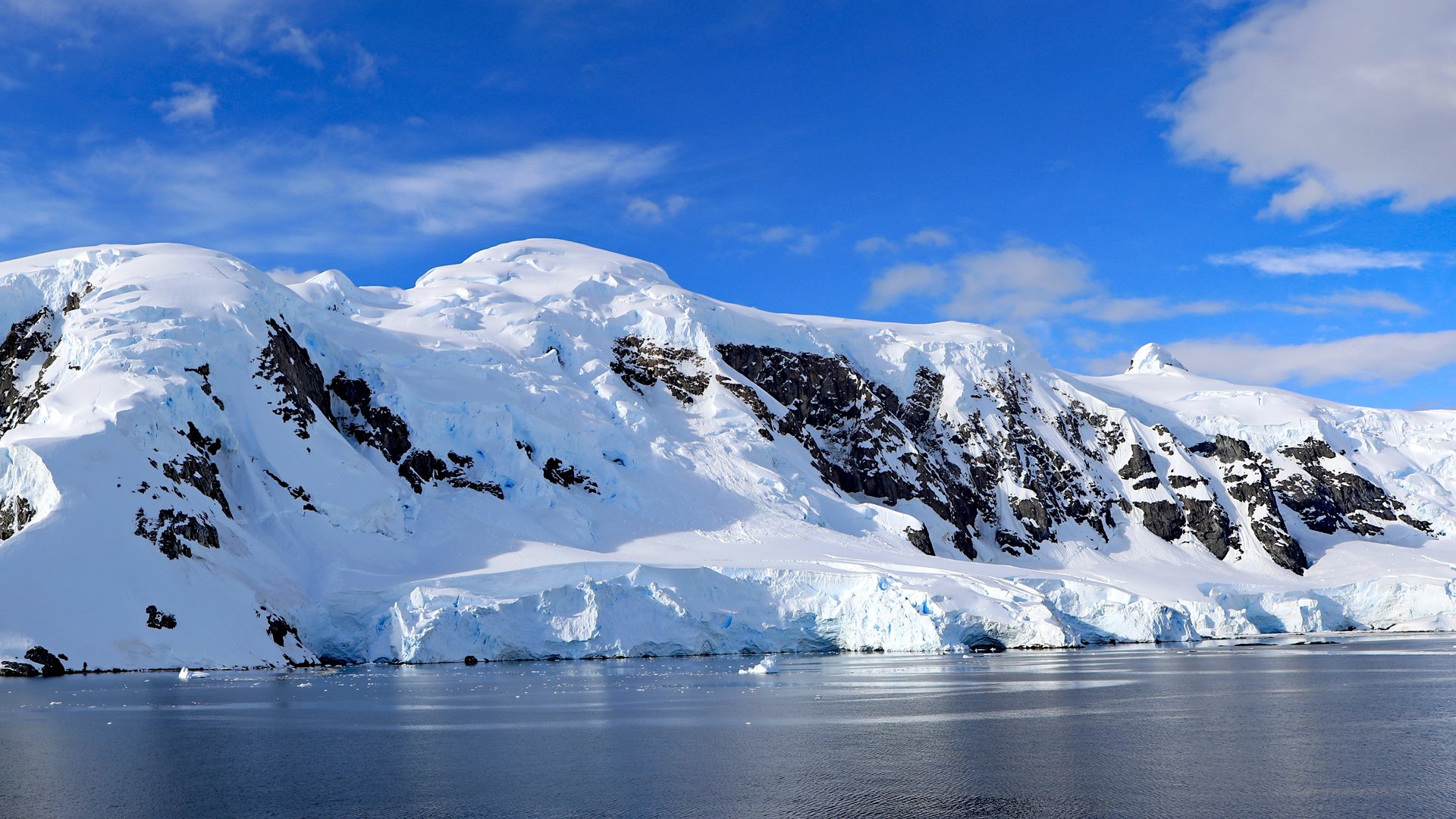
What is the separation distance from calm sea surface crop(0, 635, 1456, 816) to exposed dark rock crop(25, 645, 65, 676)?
2.49 meters

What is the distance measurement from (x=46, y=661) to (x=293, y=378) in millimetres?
27289

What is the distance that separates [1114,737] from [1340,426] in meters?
106

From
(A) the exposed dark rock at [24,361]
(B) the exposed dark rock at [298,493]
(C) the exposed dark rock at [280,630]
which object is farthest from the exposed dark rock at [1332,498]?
(A) the exposed dark rock at [24,361]

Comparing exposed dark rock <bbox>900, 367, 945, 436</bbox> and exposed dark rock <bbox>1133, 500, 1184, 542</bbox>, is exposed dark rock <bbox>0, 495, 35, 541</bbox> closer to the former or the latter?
exposed dark rock <bbox>900, 367, 945, 436</bbox>

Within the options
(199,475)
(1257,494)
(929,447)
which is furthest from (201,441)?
(1257,494)

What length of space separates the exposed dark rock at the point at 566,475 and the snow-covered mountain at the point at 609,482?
22cm

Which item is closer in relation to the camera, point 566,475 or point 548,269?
point 566,475

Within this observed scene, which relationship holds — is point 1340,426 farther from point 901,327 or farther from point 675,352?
point 675,352

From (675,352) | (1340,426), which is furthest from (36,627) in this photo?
(1340,426)

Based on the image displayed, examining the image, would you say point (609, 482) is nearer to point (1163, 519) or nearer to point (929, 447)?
point (929, 447)

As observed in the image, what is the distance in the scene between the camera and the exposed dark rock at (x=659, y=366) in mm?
92375

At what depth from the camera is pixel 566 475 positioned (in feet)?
254

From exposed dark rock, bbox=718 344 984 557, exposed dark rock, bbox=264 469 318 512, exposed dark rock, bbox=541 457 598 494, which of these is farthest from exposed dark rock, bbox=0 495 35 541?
exposed dark rock, bbox=718 344 984 557

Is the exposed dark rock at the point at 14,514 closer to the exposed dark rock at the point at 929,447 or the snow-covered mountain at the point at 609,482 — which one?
the snow-covered mountain at the point at 609,482
